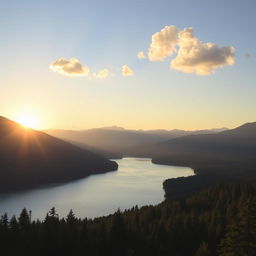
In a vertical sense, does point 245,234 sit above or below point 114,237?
above

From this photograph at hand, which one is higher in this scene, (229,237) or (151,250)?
(229,237)

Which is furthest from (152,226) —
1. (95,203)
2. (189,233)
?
(95,203)

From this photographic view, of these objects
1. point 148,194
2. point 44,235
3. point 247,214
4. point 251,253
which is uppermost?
point 247,214

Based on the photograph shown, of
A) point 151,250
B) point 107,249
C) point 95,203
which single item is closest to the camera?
point 107,249

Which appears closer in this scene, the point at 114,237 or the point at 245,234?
the point at 245,234

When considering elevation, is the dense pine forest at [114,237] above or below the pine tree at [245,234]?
below

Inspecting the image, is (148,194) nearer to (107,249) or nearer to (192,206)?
(192,206)

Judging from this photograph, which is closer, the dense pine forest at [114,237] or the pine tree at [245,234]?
the pine tree at [245,234]

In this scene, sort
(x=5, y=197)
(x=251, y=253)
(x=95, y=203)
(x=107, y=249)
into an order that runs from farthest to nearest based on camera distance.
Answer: (x=5, y=197) < (x=95, y=203) < (x=107, y=249) < (x=251, y=253)

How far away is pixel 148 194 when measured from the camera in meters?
199

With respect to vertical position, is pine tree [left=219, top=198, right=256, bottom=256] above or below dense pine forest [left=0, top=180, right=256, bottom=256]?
above

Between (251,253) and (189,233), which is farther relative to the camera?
(189,233)

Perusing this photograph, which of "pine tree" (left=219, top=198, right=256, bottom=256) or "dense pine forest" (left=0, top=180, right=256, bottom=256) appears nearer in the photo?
"pine tree" (left=219, top=198, right=256, bottom=256)

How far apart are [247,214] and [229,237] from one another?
6.91ft
